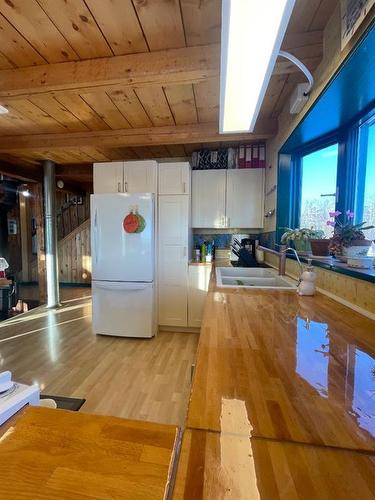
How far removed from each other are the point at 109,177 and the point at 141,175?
0.41 m

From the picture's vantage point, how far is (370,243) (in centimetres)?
129

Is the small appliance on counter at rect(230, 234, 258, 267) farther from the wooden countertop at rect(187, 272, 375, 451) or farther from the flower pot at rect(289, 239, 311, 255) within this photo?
the wooden countertop at rect(187, 272, 375, 451)

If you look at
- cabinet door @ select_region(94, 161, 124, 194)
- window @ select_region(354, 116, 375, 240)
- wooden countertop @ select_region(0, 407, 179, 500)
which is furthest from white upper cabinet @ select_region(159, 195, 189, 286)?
wooden countertop @ select_region(0, 407, 179, 500)

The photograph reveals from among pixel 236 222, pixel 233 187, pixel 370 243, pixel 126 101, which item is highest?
pixel 126 101

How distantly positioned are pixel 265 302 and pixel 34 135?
3314 mm

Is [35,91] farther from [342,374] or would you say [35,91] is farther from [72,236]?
[72,236]

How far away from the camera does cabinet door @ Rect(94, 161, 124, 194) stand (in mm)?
2887

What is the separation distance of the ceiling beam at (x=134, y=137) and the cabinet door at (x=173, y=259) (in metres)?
0.67

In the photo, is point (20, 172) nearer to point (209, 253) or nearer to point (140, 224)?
point (140, 224)

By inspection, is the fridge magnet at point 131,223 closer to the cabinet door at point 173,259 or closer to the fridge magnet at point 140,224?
the fridge magnet at point 140,224

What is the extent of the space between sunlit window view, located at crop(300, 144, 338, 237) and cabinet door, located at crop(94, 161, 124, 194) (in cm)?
203

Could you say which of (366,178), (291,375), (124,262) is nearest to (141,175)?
(124,262)

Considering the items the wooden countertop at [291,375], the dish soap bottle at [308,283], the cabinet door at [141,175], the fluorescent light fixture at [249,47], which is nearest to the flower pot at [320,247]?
the dish soap bottle at [308,283]

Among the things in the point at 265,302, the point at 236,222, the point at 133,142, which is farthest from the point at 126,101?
the point at 265,302
